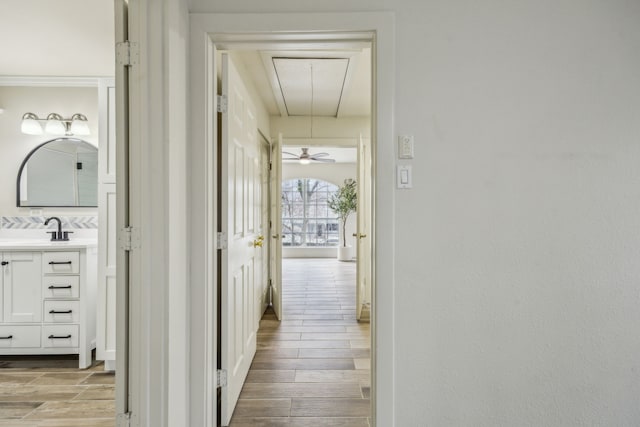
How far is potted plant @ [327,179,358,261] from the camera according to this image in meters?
8.72

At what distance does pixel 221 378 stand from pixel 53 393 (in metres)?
1.41

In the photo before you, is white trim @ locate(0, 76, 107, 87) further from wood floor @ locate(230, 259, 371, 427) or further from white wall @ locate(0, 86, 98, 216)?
wood floor @ locate(230, 259, 371, 427)

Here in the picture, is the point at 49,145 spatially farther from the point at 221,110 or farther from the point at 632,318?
the point at 632,318

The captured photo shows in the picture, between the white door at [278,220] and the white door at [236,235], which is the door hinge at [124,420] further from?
the white door at [278,220]

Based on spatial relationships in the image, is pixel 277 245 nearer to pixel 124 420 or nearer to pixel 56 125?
pixel 56 125

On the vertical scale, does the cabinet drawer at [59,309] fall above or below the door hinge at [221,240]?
below

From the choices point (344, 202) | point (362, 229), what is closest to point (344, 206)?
point (344, 202)

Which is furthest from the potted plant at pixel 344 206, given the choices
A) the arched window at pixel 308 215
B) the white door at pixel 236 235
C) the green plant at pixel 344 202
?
the white door at pixel 236 235

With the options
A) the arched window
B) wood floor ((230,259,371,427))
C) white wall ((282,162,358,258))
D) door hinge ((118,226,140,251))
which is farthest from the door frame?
the arched window

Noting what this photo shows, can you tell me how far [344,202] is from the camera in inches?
345

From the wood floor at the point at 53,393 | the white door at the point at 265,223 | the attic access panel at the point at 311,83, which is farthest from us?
the white door at the point at 265,223

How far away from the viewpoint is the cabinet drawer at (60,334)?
8.70 feet

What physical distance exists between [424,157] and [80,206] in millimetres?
3198

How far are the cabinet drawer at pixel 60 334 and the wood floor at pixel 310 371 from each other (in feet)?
4.79
